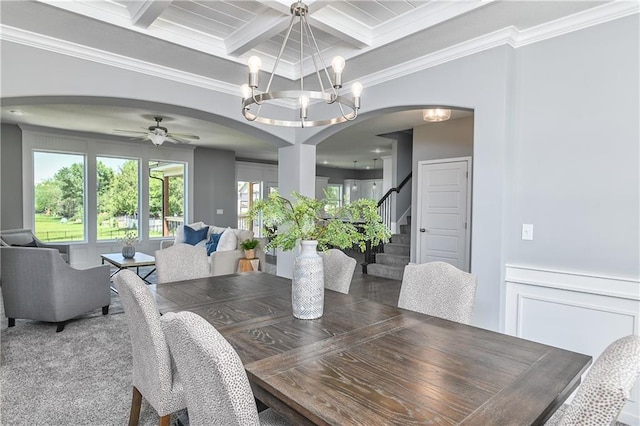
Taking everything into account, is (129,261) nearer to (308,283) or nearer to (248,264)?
(248,264)

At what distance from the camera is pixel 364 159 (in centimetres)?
1077

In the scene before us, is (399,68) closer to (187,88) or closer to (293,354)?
(187,88)

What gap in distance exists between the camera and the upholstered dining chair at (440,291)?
2.01 m

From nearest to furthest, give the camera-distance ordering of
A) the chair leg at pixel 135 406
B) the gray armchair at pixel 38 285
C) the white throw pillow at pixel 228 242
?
the chair leg at pixel 135 406
the gray armchair at pixel 38 285
the white throw pillow at pixel 228 242

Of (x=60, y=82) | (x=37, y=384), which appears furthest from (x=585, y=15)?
(x=37, y=384)

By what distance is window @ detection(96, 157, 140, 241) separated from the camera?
24.4 ft

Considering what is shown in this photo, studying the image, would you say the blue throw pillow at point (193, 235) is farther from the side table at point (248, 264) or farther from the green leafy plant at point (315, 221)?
the green leafy plant at point (315, 221)

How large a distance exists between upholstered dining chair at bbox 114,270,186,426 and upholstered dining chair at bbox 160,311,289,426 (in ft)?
1.81

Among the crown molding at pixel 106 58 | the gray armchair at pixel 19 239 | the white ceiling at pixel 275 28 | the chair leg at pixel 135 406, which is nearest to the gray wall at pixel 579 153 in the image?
the white ceiling at pixel 275 28

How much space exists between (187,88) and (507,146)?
287cm

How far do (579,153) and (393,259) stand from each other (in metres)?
4.47

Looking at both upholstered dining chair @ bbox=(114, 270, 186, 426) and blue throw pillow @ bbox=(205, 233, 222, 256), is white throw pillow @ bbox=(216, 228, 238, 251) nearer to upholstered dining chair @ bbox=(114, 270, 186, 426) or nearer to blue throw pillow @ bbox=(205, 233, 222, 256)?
blue throw pillow @ bbox=(205, 233, 222, 256)

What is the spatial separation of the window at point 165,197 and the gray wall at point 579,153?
7505 millimetres

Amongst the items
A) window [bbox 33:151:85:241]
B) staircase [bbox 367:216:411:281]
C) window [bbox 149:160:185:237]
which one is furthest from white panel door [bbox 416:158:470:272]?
window [bbox 33:151:85:241]
